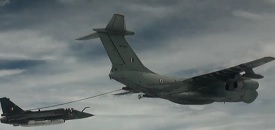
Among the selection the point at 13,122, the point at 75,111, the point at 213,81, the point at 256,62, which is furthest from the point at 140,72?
the point at 13,122

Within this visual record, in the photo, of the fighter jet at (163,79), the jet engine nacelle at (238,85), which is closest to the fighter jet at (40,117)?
the fighter jet at (163,79)

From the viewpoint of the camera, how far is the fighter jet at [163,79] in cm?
3653

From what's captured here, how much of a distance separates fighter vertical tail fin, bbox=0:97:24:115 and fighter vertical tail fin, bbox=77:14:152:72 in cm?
2707

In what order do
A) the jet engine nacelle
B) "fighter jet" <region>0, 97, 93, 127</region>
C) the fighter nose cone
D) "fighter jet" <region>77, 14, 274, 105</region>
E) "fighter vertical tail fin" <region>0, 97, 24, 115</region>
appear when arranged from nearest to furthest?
"fighter jet" <region>77, 14, 274, 105</region>
the jet engine nacelle
"fighter jet" <region>0, 97, 93, 127</region>
the fighter nose cone
"fighter vertical tail fin" <region>0, 97, 24, 115</region>

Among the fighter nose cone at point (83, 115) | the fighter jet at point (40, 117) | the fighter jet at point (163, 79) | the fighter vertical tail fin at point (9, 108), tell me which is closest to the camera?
the fighter jet at point (163, 79)

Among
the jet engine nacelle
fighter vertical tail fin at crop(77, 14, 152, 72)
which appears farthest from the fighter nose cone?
the jet engine nacelle

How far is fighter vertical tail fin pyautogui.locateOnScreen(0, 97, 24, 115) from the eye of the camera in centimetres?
5874

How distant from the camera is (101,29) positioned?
3653cm

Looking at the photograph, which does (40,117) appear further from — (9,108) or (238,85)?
(238,85)

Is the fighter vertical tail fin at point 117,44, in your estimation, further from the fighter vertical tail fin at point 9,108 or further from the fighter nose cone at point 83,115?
the fighter vertical tail fin at point 9,108

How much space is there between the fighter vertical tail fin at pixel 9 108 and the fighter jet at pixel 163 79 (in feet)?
86.2

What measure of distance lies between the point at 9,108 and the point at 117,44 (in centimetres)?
3055

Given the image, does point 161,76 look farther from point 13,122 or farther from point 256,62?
point 13,122

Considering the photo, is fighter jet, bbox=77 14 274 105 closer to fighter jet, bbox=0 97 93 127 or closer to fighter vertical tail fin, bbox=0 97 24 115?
fighter jet, bbox=0 97 93 127
